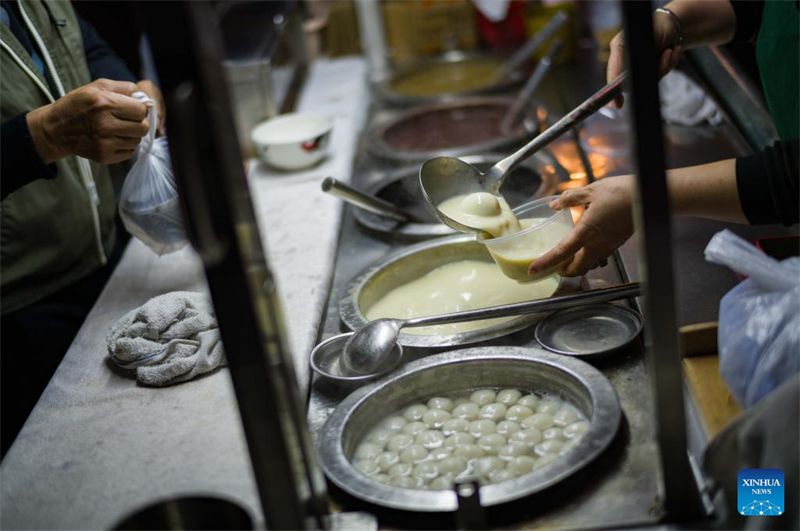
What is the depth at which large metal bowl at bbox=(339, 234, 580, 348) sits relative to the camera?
5.93ft

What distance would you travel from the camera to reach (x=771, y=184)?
1679 millimetres

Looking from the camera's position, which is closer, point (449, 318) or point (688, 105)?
point (449, 318)

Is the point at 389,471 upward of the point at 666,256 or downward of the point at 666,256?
downward

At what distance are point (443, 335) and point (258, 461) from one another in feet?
2.44

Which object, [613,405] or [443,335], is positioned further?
[443,335]

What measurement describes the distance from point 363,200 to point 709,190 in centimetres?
104

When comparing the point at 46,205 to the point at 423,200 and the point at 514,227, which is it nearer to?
the point at 423,200

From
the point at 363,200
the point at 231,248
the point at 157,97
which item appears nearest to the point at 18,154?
the point at 157,97

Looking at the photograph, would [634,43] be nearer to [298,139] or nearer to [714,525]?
[714,525]

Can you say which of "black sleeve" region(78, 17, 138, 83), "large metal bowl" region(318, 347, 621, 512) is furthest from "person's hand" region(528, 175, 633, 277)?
"black sleeve" region(78, 17, 138, 83)

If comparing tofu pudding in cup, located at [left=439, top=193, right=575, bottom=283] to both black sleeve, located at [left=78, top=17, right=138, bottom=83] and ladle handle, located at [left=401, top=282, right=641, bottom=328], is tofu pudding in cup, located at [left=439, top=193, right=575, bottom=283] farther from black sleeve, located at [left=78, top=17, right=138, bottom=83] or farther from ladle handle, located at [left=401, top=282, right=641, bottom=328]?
black sleeve, located at [left=78, top=17, right=138, bottom=83]

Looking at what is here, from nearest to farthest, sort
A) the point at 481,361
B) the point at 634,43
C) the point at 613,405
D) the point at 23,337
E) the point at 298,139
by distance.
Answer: the point at 634,43 → the point at 613,405 → the point at 481,361 → the point at 23,337 → the point at 298,139

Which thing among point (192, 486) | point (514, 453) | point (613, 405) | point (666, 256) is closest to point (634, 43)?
point (666, 256)

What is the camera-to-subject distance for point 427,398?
1716 millimetres
